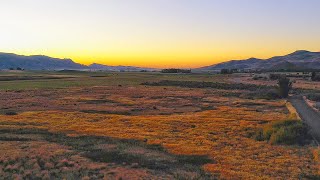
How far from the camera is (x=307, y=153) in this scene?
31891 millimetres

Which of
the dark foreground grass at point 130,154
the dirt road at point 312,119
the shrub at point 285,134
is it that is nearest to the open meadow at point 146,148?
the dark foreground grass at point 130,154

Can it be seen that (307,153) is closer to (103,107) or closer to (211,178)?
(211,178)

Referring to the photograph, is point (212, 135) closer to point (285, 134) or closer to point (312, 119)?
point (285, 134)

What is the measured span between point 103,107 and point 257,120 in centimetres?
2913

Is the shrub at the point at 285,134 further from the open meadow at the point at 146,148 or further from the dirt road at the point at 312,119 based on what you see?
the dirt road at the point at 312,119

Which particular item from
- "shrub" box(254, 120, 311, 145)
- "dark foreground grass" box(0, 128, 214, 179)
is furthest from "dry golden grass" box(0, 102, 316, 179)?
"shrub" box(254, 120, 311, 145)

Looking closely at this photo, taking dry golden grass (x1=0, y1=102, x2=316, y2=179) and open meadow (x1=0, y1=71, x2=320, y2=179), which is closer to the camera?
open meadow (x1=0, y1=71, x2=320, y2=179)

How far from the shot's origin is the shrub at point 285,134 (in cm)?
3628

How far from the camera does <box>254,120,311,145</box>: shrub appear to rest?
36.3 meters

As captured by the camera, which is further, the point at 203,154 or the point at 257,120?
the point at 257,120

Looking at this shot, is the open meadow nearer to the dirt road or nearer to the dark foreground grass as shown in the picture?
the dark foreground grass

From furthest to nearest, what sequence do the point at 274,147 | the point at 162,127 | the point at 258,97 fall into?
the point at 258,97
the point at 162,127
the point at 274,147

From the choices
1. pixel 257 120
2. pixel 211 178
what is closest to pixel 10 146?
pixel 211 178

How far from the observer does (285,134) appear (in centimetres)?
3706
